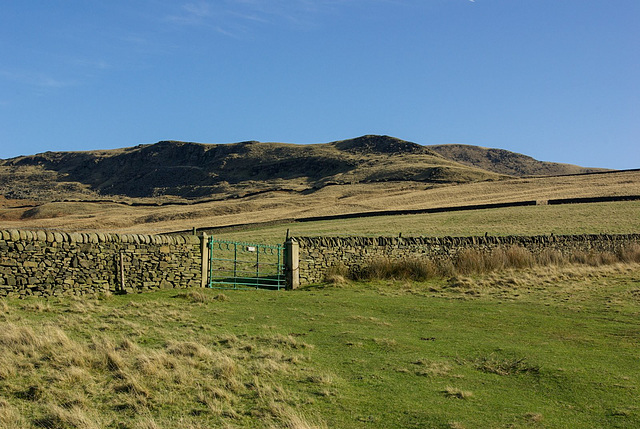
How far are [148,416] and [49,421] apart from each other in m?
1.26

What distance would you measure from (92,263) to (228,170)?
158m

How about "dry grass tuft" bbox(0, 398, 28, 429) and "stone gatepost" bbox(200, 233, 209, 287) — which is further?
"stone gatepost" bbox(200, 233, 209, 287)

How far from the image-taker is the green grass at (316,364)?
316 inches

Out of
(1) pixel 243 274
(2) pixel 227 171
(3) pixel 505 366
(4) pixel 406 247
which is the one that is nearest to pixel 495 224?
(4) pixel 406 247

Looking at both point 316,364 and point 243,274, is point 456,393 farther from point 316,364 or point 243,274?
point 243,274

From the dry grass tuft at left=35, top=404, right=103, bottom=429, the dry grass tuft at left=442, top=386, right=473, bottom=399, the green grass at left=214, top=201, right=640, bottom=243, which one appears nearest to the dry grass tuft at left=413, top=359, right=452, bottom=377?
the dry grass tuft at left=442, top=386, right=473, bottom=399

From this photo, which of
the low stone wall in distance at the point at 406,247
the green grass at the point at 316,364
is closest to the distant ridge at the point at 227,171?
Result: the low stone wall in distance at the point at 406,247

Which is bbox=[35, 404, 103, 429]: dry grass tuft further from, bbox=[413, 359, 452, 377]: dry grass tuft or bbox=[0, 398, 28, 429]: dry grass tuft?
bbox=[413, 359, 452, 377]: dry grass tuft

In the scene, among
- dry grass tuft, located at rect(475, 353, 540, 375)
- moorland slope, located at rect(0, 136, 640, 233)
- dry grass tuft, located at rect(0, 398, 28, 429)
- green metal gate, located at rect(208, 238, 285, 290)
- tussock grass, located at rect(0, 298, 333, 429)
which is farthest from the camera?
moorland slope, located at rect(0, 136, 640, 233)

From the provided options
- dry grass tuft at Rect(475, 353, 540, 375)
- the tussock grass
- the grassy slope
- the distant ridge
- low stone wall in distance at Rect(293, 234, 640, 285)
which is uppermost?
the distant ridge

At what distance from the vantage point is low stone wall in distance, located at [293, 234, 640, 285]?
76.8 ft

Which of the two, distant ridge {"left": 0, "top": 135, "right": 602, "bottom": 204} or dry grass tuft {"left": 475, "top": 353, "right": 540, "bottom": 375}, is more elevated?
distant ridge {"left": 0, "top": 135, "right": 602, "bottom": 204}

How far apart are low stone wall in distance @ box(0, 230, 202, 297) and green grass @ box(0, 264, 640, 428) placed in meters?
1.02

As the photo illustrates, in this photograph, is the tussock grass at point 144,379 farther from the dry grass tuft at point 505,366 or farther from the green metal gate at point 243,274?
the green metal gate at point 243,274
